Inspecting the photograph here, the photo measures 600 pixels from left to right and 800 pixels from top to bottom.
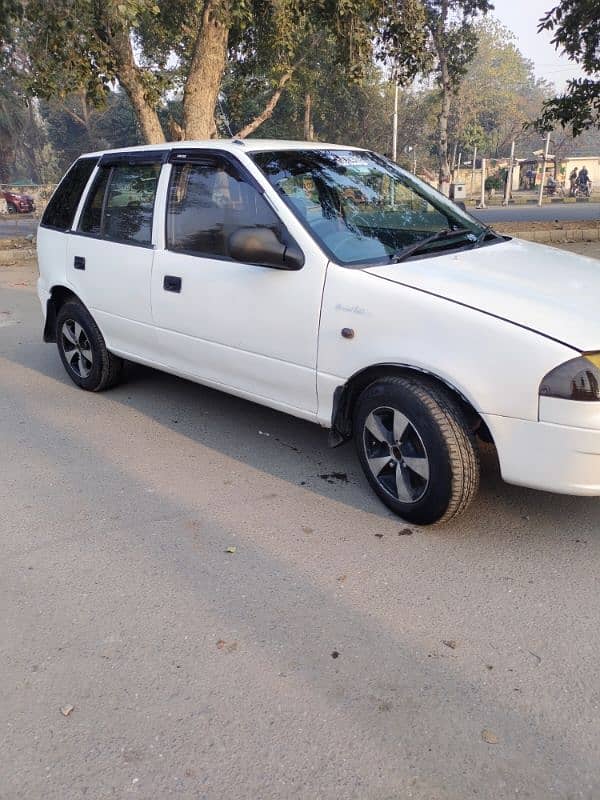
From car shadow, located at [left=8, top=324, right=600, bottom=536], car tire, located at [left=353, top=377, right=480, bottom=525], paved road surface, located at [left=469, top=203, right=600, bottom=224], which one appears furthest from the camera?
paved road surface, located at [left=469, top=203, right=600, bottom=224]

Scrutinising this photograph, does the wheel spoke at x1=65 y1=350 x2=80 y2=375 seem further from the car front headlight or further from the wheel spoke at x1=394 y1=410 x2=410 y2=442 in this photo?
the car front headlight

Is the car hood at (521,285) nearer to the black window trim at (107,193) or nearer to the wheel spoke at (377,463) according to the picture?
the wheel spoke at (377,463)

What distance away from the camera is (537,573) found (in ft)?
10.0

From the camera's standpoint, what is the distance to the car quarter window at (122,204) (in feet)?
15.4

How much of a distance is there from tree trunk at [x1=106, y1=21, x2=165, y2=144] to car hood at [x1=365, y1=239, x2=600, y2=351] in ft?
→ 30.6

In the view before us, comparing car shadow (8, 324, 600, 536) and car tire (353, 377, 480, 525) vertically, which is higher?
car tire (353, 377, 480, 525)

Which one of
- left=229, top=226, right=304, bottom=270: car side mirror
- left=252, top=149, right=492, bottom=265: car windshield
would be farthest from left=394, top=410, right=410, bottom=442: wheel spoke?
left=229, top=226, right=304, bottom=270: car side mirror

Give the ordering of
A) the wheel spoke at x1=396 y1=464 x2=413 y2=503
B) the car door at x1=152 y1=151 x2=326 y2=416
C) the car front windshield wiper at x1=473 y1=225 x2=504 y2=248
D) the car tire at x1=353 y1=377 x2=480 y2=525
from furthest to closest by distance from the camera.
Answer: the car front windshield wiper at x1=473 y1=225 x2=504 y2=248 → the car door at x1=152 y1=151 x2=326 y2=416 → the wheel spoke at x1=396 y1=464 x2=413 y2=503 → the car tire at x1=353 y1=377 x2=480 y2=525

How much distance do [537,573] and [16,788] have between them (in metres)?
2.18

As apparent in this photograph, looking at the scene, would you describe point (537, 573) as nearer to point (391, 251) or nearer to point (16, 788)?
point (391, 251)

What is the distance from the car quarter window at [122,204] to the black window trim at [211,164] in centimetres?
17

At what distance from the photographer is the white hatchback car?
2963 millimetres

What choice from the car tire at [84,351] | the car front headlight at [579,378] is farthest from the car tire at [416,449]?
the car tire at [84,351]

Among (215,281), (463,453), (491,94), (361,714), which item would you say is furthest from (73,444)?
(491,94)
